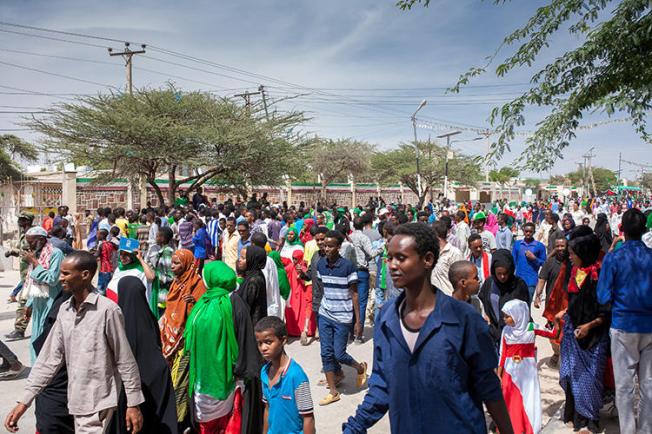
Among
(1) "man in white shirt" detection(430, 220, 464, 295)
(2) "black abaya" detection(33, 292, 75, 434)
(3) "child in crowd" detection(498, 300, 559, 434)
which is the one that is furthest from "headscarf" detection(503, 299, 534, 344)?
(2) "black abaya" detection(33, 292, 75, 434)

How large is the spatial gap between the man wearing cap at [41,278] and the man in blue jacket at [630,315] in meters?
5.38

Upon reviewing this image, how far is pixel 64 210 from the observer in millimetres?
12609

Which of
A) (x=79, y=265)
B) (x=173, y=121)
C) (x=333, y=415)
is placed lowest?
(x=333, y=415)

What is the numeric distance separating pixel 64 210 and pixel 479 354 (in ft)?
41.3

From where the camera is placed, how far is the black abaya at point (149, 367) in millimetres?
3730

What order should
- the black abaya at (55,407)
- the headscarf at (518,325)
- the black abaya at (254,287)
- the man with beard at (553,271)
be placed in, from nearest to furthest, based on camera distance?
1. the black abaya at (55,407)
2. the headscarf at (518,325)
3. the black abaya at (254,287)
4. the man with beard at (553,271)

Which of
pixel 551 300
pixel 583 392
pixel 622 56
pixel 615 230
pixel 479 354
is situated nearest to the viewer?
pixel 479 354

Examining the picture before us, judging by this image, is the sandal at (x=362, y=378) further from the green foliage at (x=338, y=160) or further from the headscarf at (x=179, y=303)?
the green foliage at (x=338, y=160)

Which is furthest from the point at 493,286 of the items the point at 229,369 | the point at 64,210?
the point at 64,210

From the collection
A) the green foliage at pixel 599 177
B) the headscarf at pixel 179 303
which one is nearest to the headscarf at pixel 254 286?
the headscarf at pixel 179 303

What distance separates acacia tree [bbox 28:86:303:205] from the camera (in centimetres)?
2189

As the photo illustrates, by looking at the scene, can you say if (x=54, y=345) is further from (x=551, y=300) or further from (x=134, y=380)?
(x=551, y=300)

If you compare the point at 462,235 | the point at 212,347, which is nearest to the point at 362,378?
the point at 212,347

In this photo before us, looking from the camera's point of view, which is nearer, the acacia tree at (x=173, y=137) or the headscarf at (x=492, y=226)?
the headscarf at (x=492, y=226)
